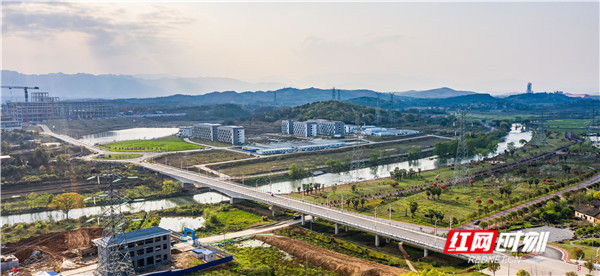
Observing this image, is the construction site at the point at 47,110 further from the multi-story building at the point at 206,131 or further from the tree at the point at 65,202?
the tree at the point at 65,202

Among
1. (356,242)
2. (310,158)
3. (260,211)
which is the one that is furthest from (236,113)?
(356,242)

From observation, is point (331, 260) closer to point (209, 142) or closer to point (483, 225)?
point (483, 225)

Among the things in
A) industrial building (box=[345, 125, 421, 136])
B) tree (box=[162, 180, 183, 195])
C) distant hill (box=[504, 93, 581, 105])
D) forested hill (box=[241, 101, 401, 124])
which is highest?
distant hill (box=[504, 93, 581, 105])

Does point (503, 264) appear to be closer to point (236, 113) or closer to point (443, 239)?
point (443, 239)

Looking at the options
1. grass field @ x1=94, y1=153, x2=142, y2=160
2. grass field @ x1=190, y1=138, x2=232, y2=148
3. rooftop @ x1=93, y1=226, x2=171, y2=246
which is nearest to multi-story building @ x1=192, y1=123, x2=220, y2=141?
grass field @ x1=190, y1=138, x2=232, y2=148

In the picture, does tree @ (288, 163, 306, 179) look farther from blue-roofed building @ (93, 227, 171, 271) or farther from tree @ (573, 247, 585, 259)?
tree @ (573, 247, 585, 259)

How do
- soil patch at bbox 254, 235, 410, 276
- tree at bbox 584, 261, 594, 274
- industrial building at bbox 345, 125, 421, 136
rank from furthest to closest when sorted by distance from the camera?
1. industrial building at bbox 345, 125, 421, 136
2. soil patch at bbox 254, 235, 410, 276
3. tree at bbox 584, 261, 594, 274
